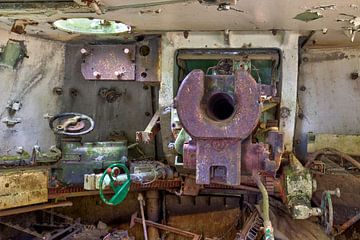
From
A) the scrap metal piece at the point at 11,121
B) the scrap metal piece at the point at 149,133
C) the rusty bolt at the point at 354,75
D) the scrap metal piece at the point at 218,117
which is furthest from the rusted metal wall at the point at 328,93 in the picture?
the scrap metal piece at the point at 11,121

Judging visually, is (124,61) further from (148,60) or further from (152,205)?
(152,205)

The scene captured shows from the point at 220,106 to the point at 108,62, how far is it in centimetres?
118

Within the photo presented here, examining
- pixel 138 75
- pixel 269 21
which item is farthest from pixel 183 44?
pixel 269 21

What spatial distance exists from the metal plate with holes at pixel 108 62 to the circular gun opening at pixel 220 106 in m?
1.10

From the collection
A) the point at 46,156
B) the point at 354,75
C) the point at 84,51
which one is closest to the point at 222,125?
the point at 46,156

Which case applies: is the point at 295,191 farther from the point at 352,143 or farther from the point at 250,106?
the point at 250,106

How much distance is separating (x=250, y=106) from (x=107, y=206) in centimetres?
159

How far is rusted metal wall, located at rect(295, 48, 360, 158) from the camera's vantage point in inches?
91.1

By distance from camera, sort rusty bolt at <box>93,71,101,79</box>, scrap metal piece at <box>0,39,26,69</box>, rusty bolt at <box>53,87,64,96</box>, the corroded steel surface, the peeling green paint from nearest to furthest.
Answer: the corroded steel surface → the peeling green paint → scrap metal piece at <box>0,39,26,69</box> → rusty bolt at <box>93,71,101,79</box> → rusty bolt at <box>53,87,64,96</box>

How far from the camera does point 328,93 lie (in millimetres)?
2342

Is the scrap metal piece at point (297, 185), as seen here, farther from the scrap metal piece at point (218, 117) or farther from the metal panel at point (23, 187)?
the metal panel at point (23, 187)

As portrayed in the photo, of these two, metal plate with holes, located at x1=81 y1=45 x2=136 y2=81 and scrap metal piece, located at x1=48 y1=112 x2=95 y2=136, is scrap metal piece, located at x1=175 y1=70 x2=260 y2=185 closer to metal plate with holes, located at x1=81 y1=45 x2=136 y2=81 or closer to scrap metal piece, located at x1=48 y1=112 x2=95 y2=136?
scrap metal piece, located at x1=48 y1=112 x2=95 y2=136

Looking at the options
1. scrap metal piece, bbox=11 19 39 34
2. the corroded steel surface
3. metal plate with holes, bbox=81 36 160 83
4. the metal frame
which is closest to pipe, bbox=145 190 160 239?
the metal frame

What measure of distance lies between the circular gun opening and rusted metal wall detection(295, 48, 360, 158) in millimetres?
1321
